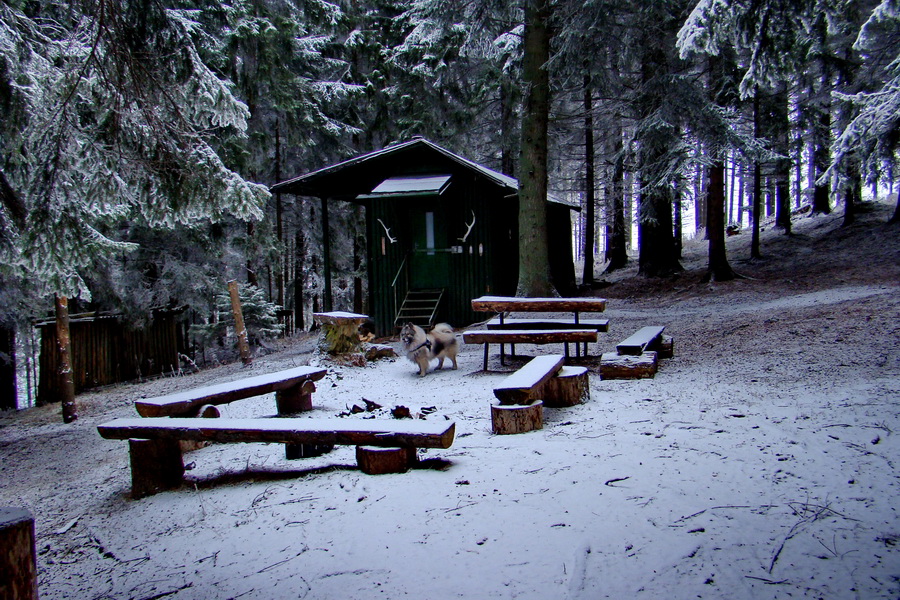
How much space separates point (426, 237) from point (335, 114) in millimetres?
8633

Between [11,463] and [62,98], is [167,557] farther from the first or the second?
[11,463]

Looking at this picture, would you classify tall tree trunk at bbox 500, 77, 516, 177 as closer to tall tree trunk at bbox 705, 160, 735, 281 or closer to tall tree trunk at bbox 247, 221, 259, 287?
tall tree trunk at bbox 705, 160, 735, 281

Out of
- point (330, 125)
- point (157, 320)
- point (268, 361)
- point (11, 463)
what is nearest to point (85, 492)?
point (11, 463)

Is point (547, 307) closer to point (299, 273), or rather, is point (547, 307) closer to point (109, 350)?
point (109, 350)

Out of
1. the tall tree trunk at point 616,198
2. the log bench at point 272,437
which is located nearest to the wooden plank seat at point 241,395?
the log bench at point 272,437

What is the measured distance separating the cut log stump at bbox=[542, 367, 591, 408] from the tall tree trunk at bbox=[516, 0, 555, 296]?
670 centimetres

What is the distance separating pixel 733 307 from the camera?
1248 cm

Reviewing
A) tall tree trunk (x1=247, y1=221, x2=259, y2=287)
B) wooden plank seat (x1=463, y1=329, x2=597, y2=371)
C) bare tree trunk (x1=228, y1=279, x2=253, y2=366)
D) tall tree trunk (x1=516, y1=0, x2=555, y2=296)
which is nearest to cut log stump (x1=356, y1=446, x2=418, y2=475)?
wooden plank seat (x1=463, y1=329, x2=597, y2=371)

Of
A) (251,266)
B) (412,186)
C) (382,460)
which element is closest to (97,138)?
(382,460)

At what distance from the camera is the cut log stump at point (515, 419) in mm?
4805

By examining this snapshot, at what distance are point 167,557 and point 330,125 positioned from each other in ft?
59.2

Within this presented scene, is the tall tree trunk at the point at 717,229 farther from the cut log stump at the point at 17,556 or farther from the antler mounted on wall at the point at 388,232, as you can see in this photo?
the cut log stump at the point at 17,556

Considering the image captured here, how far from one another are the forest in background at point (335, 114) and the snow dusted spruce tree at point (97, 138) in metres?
0.02

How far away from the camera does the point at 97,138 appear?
5.41m
